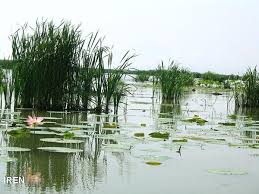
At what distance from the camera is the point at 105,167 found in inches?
152

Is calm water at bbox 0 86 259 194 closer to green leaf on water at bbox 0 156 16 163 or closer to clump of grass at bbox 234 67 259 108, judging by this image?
green leaf on water at bbox 0 156 16 163

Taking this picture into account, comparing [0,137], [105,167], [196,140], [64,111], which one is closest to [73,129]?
[0,137]

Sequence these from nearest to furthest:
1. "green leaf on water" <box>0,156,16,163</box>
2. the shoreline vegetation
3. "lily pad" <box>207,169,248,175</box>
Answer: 1. "green leaf on water" <box>0,156,16,163</box>
2. "lily pad" <box>207,169,248,175</box>
3. the shoreline vegetation

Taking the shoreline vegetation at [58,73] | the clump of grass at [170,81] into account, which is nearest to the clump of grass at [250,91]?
the clump of grass at [170,81]

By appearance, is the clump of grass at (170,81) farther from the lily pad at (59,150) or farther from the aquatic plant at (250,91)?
the lily pad at (59,150)

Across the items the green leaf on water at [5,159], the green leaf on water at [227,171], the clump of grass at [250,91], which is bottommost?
the green leaf on water at [227,171]

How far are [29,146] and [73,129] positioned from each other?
1231mm

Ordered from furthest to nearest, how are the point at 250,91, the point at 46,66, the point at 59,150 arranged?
the point at 250,91, the point at 46,66, the point at 59,150

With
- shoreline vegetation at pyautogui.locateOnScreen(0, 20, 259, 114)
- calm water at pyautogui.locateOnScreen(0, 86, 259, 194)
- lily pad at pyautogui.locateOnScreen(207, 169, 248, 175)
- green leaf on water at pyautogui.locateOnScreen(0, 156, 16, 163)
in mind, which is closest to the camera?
calm water at pyautogui.locateOnScreen(0, 86, 259, 194)

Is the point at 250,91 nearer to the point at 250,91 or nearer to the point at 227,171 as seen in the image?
the point at 250,91

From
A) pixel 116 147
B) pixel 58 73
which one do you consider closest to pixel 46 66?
pixel 58 73

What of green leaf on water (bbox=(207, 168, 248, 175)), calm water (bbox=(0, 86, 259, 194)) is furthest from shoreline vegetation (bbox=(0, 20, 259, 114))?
green leaf on water (bbox=(207, 168, 248, 175))

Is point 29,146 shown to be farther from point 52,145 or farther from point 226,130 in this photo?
point 226,130

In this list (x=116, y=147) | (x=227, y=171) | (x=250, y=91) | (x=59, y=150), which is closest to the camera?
(x=227, y=171)
